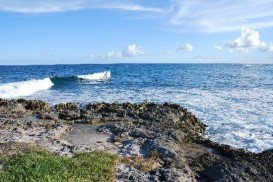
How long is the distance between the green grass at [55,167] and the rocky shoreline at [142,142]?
52 centimetres

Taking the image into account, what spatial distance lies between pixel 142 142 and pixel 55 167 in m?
4.70

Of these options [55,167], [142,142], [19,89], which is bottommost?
[19,89]

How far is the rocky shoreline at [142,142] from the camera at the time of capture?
13.8m

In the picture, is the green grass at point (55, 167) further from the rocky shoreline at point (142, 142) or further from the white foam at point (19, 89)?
the white foam at point (19, 89)

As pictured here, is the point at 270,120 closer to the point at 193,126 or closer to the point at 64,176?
the point at 193,126

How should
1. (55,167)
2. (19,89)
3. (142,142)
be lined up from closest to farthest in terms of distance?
(55,167)
(142,142)
(19,89)

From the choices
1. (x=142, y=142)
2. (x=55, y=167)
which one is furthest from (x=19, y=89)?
(x=55, y=167)

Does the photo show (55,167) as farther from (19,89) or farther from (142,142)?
(19,89)

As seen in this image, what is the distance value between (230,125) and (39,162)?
14.5m

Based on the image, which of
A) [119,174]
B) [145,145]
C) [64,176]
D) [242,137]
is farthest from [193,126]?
[64,176]

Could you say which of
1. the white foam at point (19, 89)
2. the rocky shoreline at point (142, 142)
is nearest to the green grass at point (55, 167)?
the rocky shoreline at point (142, 142)

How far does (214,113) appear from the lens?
29.7 metres

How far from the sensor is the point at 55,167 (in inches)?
497

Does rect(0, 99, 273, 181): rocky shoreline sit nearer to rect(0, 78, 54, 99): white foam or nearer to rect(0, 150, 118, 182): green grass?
rect(0, 150, 118, 182): green grass
